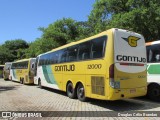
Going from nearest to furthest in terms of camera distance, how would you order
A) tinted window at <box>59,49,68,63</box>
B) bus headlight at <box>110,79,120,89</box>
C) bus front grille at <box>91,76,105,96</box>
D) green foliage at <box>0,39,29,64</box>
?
bus headlight at <box>110,79,120,89</box>, bus front grille at <box>91,76,105,96</box>, tinted window at <box>59,49,68,63</box>, green foliage at <box>0,39,29,64</box>

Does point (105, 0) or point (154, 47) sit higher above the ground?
point (105, 0)

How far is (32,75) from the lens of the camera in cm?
2697

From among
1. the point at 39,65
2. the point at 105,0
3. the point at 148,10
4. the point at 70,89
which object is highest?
the point at 105,0

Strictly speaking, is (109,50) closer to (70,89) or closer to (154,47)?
(154,47)

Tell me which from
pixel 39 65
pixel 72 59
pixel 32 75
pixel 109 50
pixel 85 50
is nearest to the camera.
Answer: pixel 109 50

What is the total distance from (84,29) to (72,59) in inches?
1029

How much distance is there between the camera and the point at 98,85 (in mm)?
11711

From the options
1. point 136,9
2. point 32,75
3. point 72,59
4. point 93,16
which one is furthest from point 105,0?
point 72,59

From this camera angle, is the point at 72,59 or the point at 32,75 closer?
the point at 72,59

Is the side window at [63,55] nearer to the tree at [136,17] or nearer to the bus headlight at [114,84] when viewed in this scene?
the bus headlight at [114,84]

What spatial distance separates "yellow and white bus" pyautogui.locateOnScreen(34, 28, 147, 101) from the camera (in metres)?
11.1

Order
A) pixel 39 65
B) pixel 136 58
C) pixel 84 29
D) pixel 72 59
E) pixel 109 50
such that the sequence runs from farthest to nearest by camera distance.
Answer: pixel 84 29, pixel 39 65, pixel 72 59, pixel 136 58, pixel 109 50

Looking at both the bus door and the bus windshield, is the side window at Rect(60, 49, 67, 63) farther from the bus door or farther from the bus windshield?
the bus door

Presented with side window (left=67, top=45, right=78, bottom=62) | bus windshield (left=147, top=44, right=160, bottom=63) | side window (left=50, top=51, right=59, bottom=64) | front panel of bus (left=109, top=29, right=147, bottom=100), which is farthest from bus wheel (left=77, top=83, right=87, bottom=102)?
side window (left=50, top=51, right=59, bottom=64)
